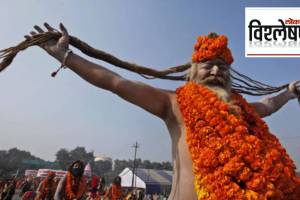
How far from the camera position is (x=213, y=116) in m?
2.52

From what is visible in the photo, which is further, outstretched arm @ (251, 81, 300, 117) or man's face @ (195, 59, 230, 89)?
outstretched arm @ (251, 81, 300, 117)

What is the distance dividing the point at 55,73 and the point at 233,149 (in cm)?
157

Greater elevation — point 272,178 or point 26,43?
point 26,43

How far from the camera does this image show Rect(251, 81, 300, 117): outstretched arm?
346 cm

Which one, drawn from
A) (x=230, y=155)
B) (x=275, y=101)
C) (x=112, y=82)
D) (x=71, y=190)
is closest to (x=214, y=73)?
(x=230, y=155)

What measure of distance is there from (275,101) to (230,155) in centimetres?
168

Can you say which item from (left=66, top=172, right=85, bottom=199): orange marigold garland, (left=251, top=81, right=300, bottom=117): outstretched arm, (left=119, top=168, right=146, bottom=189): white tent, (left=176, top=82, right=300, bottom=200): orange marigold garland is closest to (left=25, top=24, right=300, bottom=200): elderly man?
(left=176, top=82, right=300, bottom=200): orange marigold garland

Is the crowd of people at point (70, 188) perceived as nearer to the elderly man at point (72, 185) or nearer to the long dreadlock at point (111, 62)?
the elderly man at point (72, 185)

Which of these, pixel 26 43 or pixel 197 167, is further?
pixel 26 43

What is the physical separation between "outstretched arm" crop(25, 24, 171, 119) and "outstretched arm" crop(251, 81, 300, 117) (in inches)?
52.5

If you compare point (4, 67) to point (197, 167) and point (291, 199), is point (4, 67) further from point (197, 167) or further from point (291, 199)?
point (291, 199)

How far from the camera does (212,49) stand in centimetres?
285

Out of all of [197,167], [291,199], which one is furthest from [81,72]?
[291,199]

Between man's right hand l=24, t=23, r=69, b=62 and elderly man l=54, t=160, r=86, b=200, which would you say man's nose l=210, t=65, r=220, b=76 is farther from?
elderly man l=54, t=160, r=86, b=200
